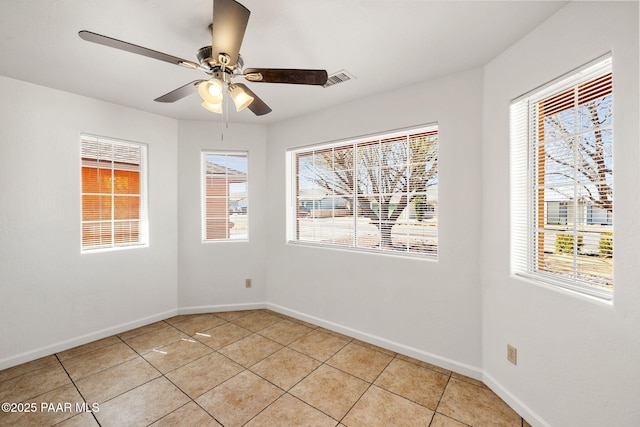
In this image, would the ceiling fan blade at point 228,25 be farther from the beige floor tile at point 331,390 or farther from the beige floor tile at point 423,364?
the beige floor tile at point 423,364

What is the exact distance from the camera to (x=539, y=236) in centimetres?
180

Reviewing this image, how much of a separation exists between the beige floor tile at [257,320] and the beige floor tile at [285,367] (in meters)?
0.63

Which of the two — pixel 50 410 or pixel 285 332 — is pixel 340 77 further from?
pixel 50 410

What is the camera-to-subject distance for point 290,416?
1.79 metres

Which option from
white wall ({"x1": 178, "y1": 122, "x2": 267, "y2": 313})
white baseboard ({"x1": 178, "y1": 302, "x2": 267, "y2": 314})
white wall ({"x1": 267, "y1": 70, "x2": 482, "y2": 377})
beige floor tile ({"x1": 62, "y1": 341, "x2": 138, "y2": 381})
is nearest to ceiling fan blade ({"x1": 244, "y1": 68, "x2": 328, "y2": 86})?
white wall ({"x1": 267, "y1": 70, "x2": 482, "y2": 377})

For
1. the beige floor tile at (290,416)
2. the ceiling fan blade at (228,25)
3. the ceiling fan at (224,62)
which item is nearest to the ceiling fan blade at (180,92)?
the ceiling fan at (224,62)

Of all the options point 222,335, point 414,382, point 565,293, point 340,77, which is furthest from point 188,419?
point 340,77

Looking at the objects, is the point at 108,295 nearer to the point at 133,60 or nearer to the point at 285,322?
the point at 285,322

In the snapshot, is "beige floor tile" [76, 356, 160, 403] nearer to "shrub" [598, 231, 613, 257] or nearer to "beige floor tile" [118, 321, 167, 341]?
"beige floor tile" [118, 321, 167, 341]

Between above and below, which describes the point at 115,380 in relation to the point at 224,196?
below

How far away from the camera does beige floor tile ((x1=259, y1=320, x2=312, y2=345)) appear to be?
2857mm

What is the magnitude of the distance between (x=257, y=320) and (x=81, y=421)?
1762 mm

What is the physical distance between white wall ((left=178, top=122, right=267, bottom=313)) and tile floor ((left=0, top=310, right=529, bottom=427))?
73 centimetres

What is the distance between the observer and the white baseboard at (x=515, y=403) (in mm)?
1676
